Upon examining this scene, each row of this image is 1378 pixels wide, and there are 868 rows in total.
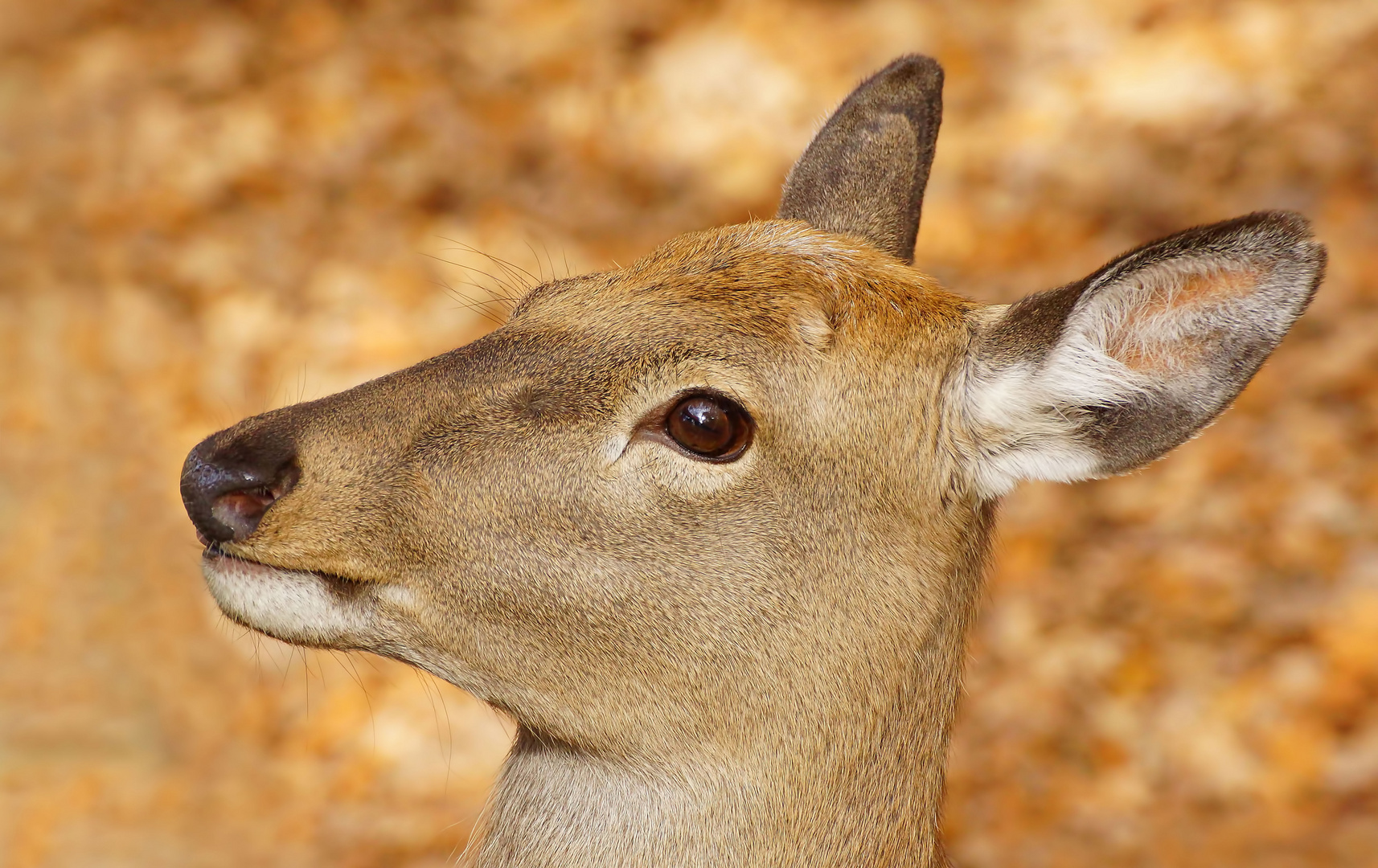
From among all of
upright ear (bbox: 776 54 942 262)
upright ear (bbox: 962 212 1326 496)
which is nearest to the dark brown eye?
upright ear (bbox: 962 212 1326 496)

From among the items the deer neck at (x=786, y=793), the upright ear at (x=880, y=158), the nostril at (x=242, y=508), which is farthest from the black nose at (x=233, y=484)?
the upright ear at (x=880, y=158)

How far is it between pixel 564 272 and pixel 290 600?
2935 mm

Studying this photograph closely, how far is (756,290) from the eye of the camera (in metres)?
2.44

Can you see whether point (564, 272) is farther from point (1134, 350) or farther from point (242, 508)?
point (1134, 350)

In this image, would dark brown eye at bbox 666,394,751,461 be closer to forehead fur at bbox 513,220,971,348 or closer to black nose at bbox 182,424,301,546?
forehead fur at bbox 513,220,971,348

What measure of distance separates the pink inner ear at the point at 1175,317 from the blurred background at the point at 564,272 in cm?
253

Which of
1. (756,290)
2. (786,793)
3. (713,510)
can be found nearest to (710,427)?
(713,510)

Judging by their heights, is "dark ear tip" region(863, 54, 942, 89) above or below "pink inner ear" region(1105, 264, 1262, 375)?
above

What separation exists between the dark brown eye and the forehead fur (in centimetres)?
15

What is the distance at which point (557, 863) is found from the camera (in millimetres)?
2451

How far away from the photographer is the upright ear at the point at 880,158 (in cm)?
302

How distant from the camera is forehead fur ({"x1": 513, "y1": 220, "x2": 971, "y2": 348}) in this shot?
2.40 metres

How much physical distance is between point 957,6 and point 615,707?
10.6 feet

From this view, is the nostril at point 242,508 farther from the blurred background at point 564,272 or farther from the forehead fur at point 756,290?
the blurred background at point 564,272
